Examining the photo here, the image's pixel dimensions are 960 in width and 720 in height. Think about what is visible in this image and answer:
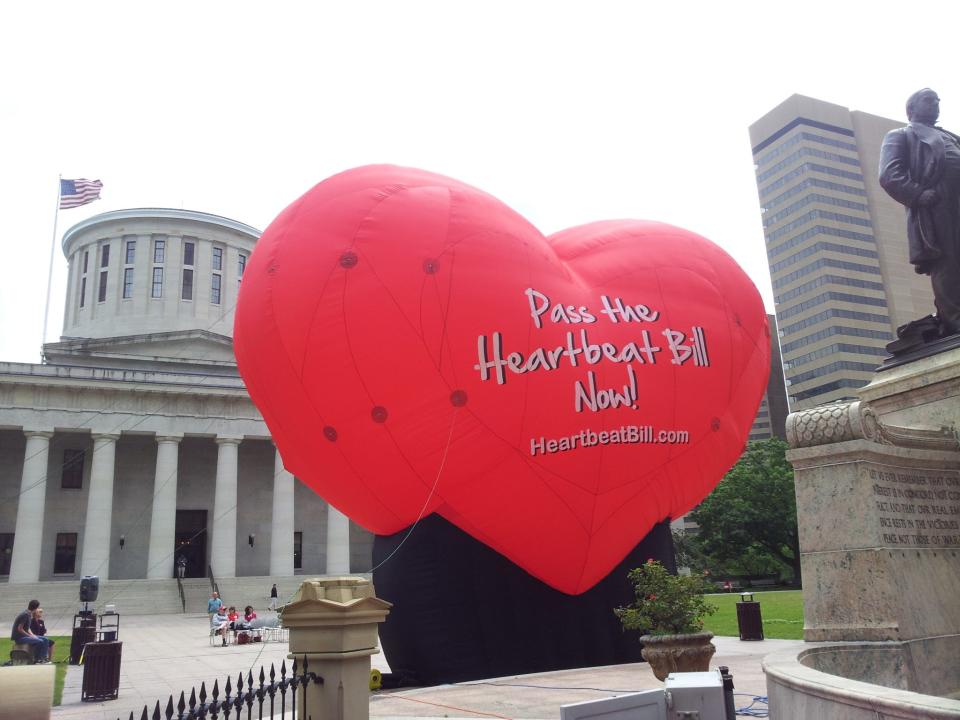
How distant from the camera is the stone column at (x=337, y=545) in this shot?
5072cm

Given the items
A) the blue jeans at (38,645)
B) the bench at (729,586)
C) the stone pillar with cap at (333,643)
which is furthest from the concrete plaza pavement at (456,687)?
the bench at (729,586)

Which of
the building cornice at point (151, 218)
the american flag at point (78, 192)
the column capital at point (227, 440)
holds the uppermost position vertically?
the building cornice at point (151, 218)

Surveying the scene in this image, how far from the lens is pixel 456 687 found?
11945 millimetres

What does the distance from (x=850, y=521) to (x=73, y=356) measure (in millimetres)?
55595

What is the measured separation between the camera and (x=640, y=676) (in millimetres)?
11867

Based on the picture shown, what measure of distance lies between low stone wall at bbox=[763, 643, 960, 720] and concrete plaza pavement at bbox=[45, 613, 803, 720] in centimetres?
59

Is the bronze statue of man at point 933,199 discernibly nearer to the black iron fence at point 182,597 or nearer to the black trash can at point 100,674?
the black trash can at point 100,674

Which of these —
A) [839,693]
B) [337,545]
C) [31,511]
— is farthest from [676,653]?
[31,511]

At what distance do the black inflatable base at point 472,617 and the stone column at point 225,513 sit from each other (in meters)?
36.5

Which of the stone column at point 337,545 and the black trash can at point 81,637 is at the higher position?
the stone column at point 337,545

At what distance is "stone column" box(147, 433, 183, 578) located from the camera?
44969 mm

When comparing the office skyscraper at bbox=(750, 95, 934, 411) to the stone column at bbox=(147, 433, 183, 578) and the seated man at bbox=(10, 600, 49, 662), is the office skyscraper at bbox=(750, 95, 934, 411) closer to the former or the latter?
the stone column at bbox=(147, 433, 183, 578)

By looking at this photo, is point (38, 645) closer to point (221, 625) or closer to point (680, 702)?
point (221, 625)

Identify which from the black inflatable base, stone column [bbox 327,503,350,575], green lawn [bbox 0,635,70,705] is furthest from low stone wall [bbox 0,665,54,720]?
stone column [bbox 327,503,350,575]
